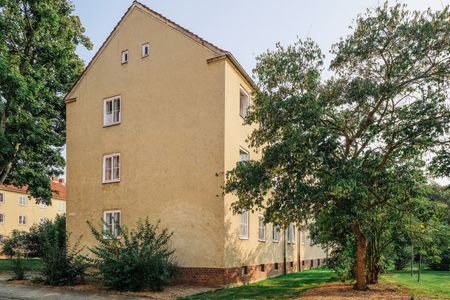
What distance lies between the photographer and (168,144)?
18.0m

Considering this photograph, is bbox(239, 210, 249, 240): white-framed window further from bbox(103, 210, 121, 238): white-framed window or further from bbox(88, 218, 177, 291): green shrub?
bbox(103, 210, 121, 238): white-framed window

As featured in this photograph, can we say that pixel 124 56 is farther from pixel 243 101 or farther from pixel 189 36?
pixel 243 101

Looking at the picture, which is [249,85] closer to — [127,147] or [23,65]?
[127,147]

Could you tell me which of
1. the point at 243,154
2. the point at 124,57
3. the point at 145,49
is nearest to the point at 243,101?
the point at 243,154

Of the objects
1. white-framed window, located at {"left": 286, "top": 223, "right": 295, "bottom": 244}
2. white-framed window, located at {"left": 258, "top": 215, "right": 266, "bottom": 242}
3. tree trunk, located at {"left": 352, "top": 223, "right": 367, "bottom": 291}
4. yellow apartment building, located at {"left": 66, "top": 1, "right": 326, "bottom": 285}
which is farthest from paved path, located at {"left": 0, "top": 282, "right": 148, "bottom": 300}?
white-framed window, located at {"left": 286, "top": 223, "right": 295, "bottom": 244}

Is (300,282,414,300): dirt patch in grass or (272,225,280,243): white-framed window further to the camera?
(272,225,280,243): white-framed window

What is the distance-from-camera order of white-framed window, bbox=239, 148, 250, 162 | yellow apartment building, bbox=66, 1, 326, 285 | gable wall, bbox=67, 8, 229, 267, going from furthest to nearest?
white-framed window, bbox=239, 148, 250, 162 → gable wall, bbox=67, 8, 229, 267 → yellow apartment building, bbox=66, 1, 326, 285

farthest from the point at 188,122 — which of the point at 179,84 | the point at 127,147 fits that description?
the point at 127,147

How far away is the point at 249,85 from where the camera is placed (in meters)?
20.3

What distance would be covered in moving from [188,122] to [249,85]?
4486mm

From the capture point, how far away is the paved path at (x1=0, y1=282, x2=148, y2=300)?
12.9 m

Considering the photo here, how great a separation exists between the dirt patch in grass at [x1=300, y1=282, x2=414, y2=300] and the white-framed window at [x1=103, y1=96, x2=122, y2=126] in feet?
40.9

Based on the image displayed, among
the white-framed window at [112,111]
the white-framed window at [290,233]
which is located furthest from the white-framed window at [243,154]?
the white-framed window at [290,233]

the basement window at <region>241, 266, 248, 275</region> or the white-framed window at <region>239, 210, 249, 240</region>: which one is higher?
the white-framed window at <region>239, 210, 249, 240</region>
